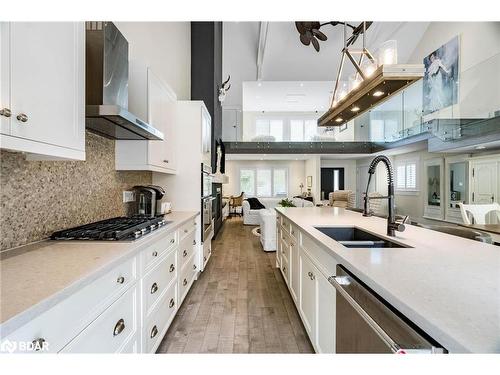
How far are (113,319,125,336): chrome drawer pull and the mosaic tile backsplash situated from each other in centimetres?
68

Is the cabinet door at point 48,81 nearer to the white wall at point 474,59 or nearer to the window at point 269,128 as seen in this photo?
the white wall at point 474,59

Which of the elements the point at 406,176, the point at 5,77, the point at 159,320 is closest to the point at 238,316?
the point at 159,320

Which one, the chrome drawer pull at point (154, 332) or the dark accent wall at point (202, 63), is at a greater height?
the dark accent wall at point (202, 63)

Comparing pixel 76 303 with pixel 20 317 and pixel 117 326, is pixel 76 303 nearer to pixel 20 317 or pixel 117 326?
pixel 20 317

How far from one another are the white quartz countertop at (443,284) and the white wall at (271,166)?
440 inches

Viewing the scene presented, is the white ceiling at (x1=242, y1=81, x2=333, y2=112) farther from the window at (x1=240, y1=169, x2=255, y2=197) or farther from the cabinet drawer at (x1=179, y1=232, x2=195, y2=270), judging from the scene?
the cabinet drawer at (x1=179, y1=232, x2=195, y2=270)

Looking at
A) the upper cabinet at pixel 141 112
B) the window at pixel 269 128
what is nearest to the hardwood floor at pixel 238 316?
the upper cabinet at pixel 141 112

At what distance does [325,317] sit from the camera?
149 centimetres

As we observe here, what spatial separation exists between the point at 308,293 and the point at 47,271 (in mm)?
1565

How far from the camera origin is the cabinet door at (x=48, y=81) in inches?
38.6

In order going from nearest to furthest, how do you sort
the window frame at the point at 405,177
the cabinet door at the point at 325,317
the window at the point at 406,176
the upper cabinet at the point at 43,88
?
the upper cabinet at the point at 43,88 < the cabinet door at the point at 325,317 < the window frame at the point at 405,177 < the window at the point at 406,176

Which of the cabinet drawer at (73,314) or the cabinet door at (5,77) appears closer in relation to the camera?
the cabinet drawer at (73,314)
